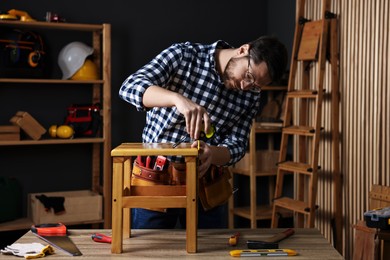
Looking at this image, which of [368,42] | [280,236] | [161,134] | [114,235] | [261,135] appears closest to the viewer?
[114,235]

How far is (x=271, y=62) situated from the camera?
2.16 metres

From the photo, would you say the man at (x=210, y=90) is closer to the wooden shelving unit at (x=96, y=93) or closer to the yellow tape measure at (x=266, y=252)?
the yellow tape measure at (x=266, y=252)

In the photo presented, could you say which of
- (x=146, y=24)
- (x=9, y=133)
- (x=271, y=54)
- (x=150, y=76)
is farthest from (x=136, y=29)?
(x=271, y=54)

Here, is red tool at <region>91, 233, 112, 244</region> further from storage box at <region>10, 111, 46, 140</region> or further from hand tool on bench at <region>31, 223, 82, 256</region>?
storage box at <region>10, 111, 46, 140</region>

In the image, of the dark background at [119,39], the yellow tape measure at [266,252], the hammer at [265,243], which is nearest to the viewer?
the yellow tape measure at [266,252]

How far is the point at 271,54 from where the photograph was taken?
2162 mm

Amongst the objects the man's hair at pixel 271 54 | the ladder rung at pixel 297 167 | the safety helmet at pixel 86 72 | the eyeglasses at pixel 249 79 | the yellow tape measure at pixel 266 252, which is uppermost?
the safety helmet at pixel 86 72

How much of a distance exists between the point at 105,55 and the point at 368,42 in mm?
2136

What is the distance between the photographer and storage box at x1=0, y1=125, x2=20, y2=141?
15.1ft

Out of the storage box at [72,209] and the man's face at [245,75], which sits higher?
the man's face at [245,75]

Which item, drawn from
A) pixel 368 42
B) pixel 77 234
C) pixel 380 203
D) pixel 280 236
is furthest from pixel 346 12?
pixel 77 234

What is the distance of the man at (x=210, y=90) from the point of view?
2.18 meters

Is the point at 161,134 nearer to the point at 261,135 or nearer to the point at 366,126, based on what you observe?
the point at 366,126

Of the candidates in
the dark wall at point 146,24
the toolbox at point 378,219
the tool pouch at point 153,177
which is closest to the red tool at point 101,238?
the tool pouch at point 153,177
